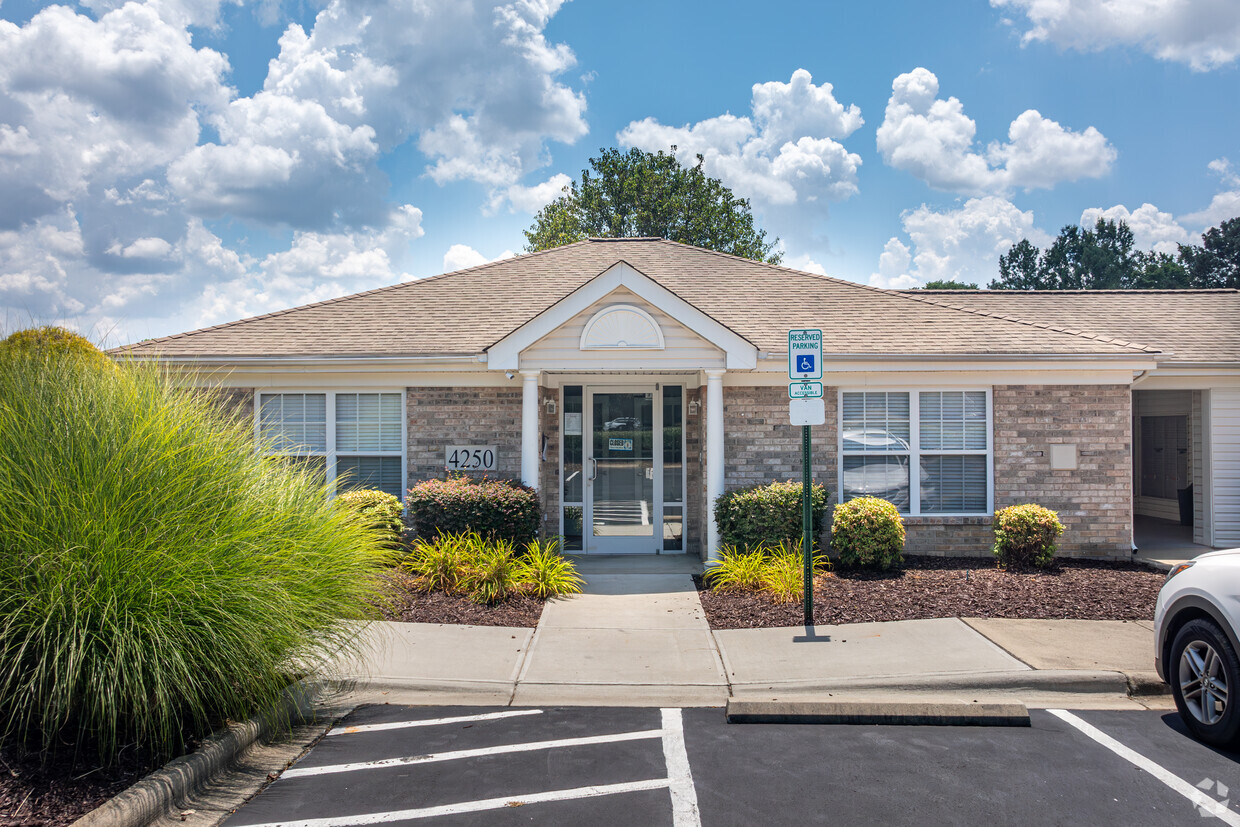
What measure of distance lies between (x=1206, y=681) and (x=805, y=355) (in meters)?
3.78

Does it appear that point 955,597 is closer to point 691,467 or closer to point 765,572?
point 765,572

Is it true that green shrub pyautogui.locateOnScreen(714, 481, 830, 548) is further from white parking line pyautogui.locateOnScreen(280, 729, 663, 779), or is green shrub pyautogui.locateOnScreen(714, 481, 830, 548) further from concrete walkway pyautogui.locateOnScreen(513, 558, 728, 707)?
white parking line pyautogui.locateOnScreen(280, 729, 663, 779)

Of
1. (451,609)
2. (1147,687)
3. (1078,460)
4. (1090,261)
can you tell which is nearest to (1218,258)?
(1090,261)

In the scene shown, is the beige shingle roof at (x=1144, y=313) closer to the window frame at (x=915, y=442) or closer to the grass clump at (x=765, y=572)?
the window frame at (x=915, y=442)

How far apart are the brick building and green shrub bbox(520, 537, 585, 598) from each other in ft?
4.34

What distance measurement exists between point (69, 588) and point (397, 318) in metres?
7.83

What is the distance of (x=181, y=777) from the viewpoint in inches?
154

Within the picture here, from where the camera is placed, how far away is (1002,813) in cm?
381

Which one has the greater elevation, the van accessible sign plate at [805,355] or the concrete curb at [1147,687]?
the van accessible sign plate at [805,355]

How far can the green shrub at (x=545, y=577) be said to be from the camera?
8211mm

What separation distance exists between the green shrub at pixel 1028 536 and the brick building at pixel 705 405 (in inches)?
30.9

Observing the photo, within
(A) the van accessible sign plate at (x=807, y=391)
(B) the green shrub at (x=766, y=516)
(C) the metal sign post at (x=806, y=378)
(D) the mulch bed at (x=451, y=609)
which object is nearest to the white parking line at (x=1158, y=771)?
(C) the metal sign post at (x=806, y=378)

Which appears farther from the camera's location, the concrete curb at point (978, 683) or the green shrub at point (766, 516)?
the green shrub at point (766, 516)

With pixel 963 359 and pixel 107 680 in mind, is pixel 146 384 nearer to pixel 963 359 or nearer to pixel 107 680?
pixel 107 680
